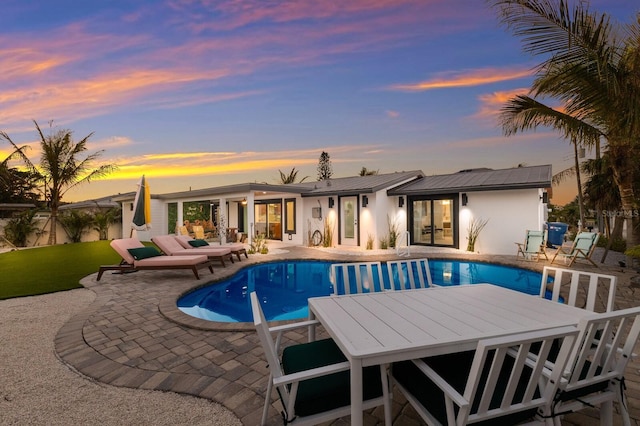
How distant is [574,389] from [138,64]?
486 inches

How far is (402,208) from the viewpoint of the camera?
14.7m

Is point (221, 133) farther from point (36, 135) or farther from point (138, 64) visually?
point (36, 135)

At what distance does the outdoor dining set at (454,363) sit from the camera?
1718 millimetres

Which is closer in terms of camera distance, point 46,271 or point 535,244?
point 46,271

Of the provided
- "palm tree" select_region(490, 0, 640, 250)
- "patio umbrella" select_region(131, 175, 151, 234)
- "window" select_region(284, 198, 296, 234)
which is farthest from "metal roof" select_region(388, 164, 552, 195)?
"patio umbrella" select_region(131, 175, 151, 234)

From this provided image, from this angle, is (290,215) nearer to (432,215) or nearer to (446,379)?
(432,215)

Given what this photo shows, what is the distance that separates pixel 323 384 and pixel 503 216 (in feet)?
40.3

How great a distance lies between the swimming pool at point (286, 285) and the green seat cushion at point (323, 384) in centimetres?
365

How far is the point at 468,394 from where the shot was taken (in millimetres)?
1640

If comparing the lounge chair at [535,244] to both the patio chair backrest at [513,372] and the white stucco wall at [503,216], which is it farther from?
the patio chair backrest at [513,372]

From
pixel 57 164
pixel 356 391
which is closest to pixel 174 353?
→ pixel 356 391

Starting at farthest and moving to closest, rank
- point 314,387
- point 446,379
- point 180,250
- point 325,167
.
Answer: point 325,167, point 180,250, point 446,379, point 314,387

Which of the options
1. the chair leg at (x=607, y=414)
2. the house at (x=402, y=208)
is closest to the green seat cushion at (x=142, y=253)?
the house at (x=402, y=208)

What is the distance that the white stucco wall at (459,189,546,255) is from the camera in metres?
11.5
